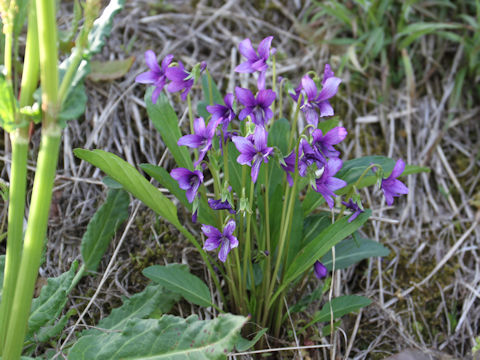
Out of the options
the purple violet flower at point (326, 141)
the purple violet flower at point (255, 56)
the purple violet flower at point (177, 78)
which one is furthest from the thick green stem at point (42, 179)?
the purple violet flower at point (326, 141)

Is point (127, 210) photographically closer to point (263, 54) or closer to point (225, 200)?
point (225, 200)

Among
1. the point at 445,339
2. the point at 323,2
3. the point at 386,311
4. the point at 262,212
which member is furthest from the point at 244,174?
the point at 323,2

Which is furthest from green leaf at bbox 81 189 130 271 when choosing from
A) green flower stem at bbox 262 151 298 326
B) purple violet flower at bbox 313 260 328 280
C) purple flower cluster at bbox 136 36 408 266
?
purple violet flower at bbox 313 260 328 280

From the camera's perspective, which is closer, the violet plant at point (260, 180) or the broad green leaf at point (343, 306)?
the violet plant at point (260, 180)

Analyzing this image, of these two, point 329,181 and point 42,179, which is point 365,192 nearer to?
point 329,181

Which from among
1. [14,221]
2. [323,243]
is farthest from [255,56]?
[14,221]

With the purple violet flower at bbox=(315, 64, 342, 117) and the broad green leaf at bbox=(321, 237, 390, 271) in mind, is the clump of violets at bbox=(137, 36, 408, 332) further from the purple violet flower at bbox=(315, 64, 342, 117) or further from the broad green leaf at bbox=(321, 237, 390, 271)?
the broad green leaf at bbox=(321, 237, 390, 271)

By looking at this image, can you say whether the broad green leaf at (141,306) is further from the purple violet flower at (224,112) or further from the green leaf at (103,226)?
the purple violet flower at (224,112)
